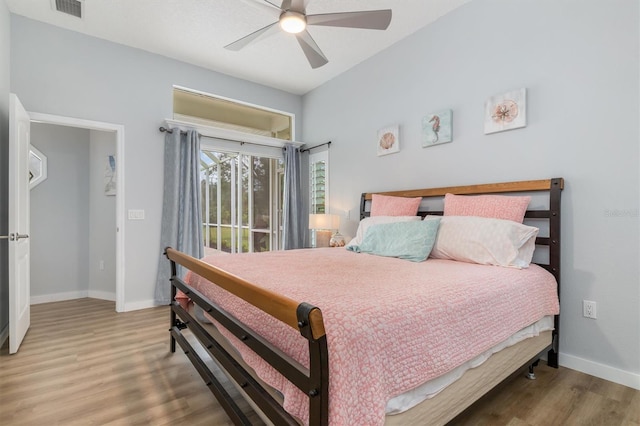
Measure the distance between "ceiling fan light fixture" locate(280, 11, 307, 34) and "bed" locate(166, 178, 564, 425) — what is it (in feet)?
5.46

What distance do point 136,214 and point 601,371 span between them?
174 inches

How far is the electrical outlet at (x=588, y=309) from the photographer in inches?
84.4

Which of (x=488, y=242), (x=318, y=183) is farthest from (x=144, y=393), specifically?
(x=318, y=183)

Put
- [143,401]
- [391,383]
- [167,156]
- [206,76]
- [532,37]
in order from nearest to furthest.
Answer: [391,383]
[143,401]
[532,37]
[167,156]
[206,76]

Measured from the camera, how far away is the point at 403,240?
2.49 metres

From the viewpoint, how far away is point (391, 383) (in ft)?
3.47

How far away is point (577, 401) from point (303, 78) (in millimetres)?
4346

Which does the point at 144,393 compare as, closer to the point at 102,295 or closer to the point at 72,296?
the point at 102,295

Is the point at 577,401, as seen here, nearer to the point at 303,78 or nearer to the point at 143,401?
the point at 143,401

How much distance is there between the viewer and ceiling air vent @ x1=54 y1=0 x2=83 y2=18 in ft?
9.40

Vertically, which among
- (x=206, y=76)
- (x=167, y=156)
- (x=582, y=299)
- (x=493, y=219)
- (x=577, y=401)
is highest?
(x=206, y=76)

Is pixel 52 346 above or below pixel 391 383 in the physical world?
below

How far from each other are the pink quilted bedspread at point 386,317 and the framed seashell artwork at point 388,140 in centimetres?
176

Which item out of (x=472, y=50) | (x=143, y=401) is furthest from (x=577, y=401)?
(x=472, y=50)
